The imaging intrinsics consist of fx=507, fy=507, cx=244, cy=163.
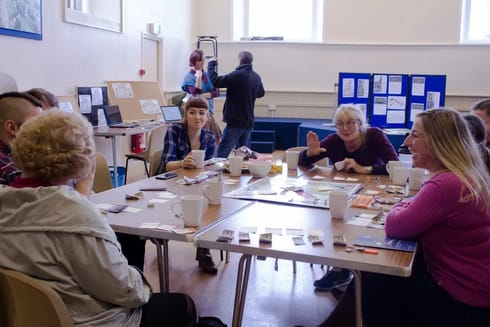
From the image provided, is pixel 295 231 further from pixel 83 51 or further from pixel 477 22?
pixel 477 22

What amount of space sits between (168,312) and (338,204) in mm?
731

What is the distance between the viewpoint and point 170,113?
21.2ft

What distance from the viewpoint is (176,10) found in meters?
8.16

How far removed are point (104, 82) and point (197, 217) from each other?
4597mm

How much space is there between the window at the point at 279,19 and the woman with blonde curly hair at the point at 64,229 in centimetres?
798

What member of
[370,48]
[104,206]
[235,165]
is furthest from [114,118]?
[370,48]

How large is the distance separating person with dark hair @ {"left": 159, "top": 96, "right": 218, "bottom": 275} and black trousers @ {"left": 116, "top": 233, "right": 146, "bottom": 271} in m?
0.58

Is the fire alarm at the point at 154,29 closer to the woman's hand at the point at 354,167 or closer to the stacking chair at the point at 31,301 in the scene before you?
the woman's hand at the point at 354,167

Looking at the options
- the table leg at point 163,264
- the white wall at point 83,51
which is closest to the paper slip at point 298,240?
the table leg at point 163,264

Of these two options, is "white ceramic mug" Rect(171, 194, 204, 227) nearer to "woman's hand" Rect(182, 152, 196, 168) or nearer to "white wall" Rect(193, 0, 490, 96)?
"woman's hand" Rect(182, 152, 196, 168)

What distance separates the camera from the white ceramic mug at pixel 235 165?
8.89 feet

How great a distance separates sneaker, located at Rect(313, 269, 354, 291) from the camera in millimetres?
2977

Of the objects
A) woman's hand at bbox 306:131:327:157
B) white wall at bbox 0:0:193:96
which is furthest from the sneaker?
white wall at bbox 0:0:193:96

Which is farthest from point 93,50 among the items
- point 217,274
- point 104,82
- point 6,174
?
point 6,174
